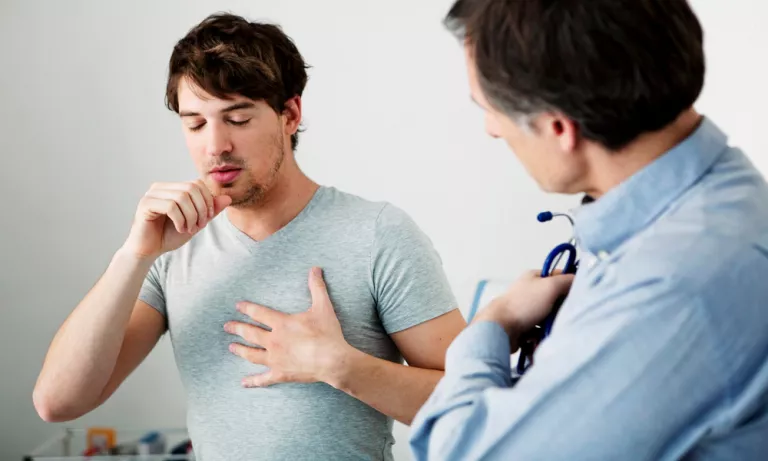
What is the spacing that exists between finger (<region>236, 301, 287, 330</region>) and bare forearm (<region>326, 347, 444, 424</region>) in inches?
6.2

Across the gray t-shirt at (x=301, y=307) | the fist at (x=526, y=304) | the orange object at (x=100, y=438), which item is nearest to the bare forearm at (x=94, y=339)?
the gray t-shirt at (x=301, y=307)

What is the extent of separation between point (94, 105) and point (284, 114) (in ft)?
4.38

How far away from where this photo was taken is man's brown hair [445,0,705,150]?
0.74 meters

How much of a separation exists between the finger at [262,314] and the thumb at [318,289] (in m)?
0.06

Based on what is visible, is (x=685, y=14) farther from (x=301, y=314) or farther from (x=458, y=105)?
(x=458, y=105)

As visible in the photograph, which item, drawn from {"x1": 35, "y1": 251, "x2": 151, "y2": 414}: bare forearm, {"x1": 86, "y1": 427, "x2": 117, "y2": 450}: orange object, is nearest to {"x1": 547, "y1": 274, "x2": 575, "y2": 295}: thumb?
{"x1": 35, "y1": 251, "x2": 151, "y2": 414}: bare forearm

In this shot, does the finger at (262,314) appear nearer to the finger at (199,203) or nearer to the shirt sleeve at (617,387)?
the finger at (199,203)

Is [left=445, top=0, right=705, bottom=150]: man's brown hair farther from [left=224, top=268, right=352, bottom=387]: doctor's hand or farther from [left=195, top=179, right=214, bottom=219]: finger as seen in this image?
[left=195, top=179, right=214, bottom=219]: finger

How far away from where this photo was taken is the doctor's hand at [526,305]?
36.2 inches

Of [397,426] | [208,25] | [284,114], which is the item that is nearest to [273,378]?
[284,114]

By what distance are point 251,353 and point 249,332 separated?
4 centimetres

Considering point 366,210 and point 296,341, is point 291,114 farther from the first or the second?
point 296,341

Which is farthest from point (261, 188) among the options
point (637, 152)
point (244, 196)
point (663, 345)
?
point (663, 345)

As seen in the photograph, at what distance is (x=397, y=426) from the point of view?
2723 millimetres
